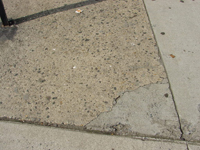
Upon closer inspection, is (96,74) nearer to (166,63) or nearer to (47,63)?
(47,63)

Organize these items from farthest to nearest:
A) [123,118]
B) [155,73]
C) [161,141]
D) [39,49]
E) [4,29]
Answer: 1. [4,29]
2. [39,49]
3. [155,73]
4. [123,118]
5. [161,141]

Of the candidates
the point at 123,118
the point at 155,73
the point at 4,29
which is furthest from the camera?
the point at 4,29

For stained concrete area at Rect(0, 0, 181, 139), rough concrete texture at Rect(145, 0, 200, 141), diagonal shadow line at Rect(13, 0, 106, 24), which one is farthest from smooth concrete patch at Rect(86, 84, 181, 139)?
diagonal shadow line at Rect(13, 0, 106, 24)

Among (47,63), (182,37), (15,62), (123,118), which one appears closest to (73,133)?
(123,118)

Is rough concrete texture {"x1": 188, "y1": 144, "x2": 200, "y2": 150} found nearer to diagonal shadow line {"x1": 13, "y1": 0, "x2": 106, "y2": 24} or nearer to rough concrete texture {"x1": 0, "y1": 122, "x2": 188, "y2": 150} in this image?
rough concrete texture {"x1": 0, "y1": 122, "x2": 188, "y2": 150}

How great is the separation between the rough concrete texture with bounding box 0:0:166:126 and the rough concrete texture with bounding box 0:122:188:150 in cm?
15

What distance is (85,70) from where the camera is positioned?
123 inches

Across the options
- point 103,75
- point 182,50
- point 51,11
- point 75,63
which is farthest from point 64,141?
point 51,11

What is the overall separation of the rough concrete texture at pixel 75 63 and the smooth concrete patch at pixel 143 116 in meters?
0.10

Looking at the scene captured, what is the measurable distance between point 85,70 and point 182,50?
141cm

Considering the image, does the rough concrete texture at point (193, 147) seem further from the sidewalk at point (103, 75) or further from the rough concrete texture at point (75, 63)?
the rough concrete texture at point (75, 63)

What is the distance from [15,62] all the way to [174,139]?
2.23 meters

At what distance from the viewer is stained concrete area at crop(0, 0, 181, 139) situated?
2.61m

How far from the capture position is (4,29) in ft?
12.7
